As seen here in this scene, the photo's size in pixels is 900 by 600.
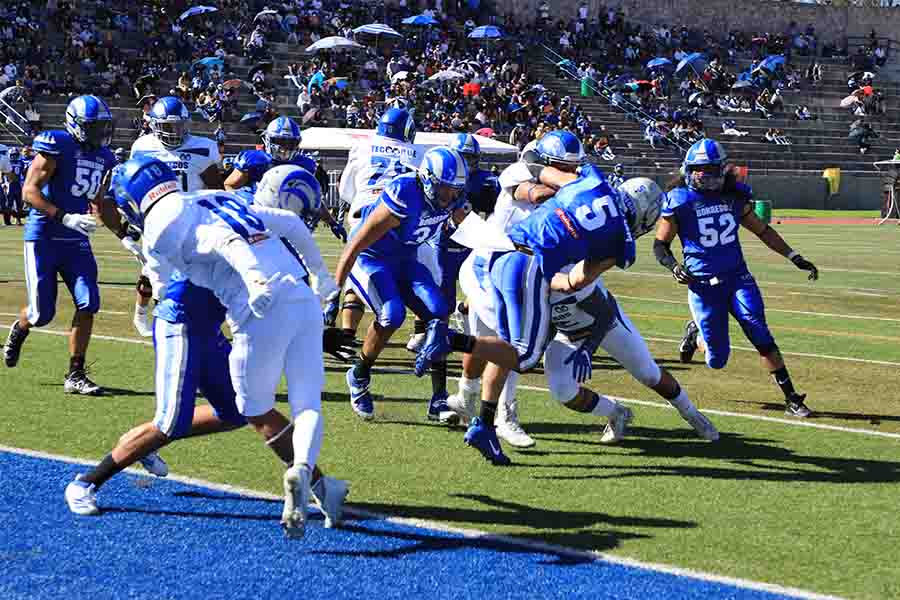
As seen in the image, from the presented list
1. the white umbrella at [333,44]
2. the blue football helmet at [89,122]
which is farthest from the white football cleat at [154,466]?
the white umbrella at [333,44]

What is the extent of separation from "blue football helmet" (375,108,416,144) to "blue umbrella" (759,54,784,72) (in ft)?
133

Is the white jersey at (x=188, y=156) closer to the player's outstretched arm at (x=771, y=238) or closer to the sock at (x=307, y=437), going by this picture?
the player's outstretched arm at (x=771, y=238)

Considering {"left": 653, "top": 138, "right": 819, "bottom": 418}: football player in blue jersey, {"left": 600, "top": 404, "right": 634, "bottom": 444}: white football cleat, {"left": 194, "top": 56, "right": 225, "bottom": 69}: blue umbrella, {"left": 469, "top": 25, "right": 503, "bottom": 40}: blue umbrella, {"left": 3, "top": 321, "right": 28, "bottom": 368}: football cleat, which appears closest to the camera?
{"left": 600, "top": 404, "right": 634, "bottom": 444}: white football cleat

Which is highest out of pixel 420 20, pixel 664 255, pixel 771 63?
pixel 420 20

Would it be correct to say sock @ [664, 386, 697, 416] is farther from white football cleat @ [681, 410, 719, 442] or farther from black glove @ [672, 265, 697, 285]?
black glove @ [672, 265, 697, 285]

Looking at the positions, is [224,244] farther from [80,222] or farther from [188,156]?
[188,156]

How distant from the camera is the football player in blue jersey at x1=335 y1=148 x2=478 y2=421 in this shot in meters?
7.31

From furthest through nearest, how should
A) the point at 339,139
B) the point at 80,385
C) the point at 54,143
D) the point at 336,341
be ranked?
the point at 339,139 < the point at 54,143 < the point at 80,385 < the point at 336,341

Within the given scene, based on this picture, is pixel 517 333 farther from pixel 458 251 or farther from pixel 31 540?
pixel 458 251

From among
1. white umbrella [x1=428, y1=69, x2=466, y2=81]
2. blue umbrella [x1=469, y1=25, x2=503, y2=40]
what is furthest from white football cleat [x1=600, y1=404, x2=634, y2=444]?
blue umbrella [x1=469, y1=25, x2=503, y2=40]

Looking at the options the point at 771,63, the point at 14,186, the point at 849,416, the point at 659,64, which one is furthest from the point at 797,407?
the point at 771,63

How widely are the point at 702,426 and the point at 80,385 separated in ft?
13.2

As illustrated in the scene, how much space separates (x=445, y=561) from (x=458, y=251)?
578cm

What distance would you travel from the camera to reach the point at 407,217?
7.51m
